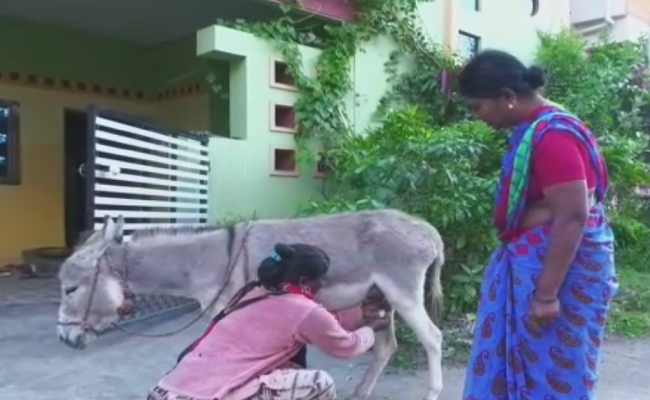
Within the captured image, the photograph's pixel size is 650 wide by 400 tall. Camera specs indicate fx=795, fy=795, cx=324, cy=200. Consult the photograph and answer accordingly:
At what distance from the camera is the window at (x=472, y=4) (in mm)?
9250

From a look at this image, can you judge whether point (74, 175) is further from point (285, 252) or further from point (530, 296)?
point (530, 296)

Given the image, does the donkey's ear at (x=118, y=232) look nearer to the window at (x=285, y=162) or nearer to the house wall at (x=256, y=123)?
the house wall at (x=256, y=123)

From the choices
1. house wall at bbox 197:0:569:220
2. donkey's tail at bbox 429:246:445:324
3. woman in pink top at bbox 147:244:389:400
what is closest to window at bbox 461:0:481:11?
house wall at bbox 197:0:569:220

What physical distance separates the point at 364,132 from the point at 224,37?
168cm

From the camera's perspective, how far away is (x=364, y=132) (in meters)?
7.49

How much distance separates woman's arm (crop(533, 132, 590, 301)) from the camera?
2531mm

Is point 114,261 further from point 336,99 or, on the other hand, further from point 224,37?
point 336,99

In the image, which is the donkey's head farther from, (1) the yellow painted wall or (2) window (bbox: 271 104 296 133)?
(1) the yellow painted wall

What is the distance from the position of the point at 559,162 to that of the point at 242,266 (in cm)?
205

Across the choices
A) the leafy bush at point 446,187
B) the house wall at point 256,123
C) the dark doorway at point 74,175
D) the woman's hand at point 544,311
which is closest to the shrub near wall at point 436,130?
the leafy bush at point 446,187

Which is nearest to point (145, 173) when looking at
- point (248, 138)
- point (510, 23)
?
point (248, 138)

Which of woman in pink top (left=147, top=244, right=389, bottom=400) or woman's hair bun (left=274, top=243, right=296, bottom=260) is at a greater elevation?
woman's hair bun (left=274, top=243, right=296, bottom=260)

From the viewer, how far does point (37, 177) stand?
31.7ft

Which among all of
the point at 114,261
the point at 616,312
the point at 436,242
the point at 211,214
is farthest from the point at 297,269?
the point at 616,312
